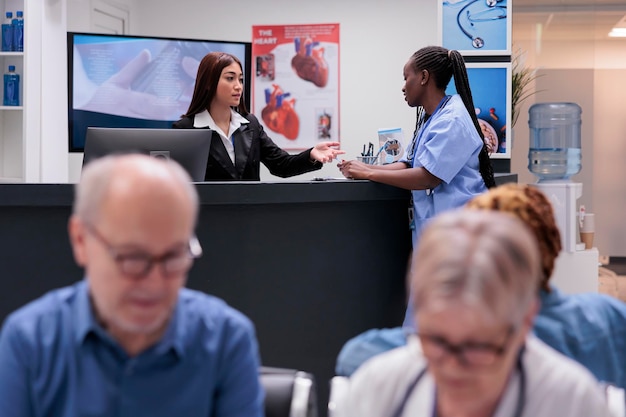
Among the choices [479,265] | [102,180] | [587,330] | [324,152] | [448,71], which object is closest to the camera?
[479,265]

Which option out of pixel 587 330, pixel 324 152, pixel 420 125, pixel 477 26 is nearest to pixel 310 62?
pixel 477 26

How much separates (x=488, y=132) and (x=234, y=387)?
4.13m

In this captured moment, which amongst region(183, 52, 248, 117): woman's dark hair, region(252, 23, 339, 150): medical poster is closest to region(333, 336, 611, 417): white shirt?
region(183, 52, 248, 117): woman's dark hair

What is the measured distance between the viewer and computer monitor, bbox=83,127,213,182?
3.33 m

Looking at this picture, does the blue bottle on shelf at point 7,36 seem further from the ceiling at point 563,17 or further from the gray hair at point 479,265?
the gray hair at point 479,265

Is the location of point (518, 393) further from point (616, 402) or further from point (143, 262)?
point (143, 262)

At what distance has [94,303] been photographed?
1.39m

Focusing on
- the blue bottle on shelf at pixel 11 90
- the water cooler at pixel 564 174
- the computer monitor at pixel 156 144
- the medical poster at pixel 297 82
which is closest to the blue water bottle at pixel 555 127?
the water cooler at pixel 564 174

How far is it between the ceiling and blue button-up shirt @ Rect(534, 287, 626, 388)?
6.44 meters

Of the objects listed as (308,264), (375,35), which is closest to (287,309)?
(308,264)

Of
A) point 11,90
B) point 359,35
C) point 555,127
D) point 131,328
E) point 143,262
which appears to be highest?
point 359,35

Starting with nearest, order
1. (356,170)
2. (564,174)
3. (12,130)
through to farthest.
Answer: (356,170) < (12,130) < (564,174)

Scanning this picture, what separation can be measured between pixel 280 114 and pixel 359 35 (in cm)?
93

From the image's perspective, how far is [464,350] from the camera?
3.57ft
